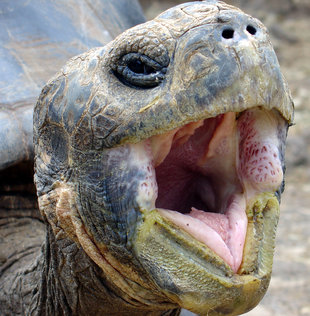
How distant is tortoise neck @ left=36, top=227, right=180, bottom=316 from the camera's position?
5.12ft

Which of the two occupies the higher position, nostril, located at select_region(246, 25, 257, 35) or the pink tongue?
nostril, located at select_region(246, 25, 257, 35)

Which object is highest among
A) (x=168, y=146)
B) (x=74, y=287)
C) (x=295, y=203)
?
(x=168, y=146)

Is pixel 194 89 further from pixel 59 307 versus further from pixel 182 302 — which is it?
pixel 59 307

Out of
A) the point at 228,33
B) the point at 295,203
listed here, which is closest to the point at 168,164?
the point at 228,33

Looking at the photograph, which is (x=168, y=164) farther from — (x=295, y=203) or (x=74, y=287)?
(x=295, y=203)

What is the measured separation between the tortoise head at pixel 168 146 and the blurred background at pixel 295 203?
195 cm

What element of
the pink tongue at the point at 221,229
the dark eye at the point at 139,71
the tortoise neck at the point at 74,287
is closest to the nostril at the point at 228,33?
the dark eye at the point at 139,71

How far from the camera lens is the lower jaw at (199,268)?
4.24 feet

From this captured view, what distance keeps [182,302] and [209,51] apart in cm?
53

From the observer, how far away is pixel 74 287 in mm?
1648

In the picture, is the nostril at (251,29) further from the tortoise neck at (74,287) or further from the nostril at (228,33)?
the tortoise neck at (74,287)

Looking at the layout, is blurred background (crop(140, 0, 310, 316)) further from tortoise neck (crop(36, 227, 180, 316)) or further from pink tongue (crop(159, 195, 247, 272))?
pink tongue (crop(159, 195, 247, 272))

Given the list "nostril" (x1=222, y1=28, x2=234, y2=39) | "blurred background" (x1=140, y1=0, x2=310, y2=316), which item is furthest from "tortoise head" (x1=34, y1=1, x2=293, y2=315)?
"blurred background" (x1=140, y1=0, x2=310, y2=316)

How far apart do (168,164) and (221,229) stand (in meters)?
0.34
